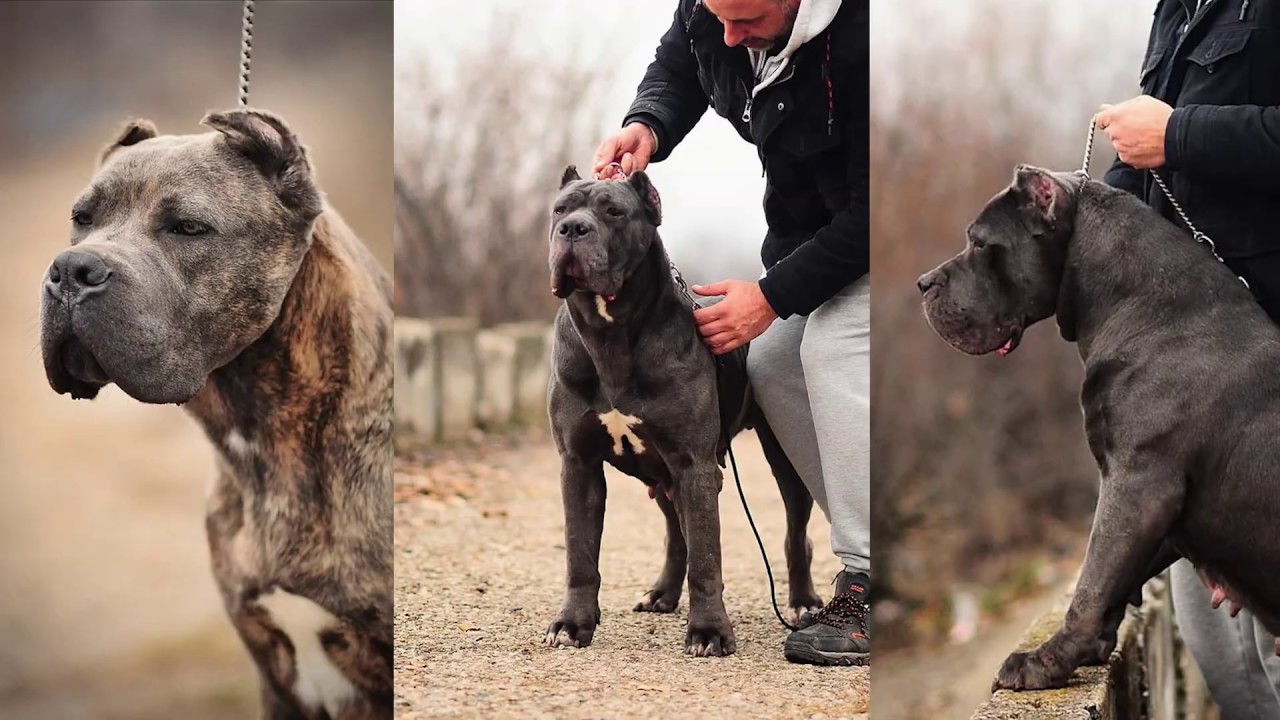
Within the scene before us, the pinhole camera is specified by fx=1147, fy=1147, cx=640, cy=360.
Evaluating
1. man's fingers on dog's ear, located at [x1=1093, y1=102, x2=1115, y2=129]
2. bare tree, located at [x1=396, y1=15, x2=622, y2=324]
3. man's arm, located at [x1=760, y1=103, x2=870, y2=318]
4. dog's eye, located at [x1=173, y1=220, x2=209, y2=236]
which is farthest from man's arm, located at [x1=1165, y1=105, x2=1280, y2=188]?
bare tree, located at [x1=396, y1=15, x2=622, y2=324]

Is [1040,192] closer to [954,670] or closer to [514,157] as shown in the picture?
[514,157]

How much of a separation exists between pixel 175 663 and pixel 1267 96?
2.48 m

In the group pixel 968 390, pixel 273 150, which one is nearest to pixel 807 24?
pixel 273 150

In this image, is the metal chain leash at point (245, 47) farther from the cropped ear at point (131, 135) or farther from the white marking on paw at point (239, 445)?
the white marking on paw at point (239, 445)

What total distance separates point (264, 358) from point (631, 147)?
98 centimetres

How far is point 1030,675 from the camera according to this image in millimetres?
2191

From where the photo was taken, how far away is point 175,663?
2.51 m

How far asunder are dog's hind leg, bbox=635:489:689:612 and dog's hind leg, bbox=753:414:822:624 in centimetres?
28

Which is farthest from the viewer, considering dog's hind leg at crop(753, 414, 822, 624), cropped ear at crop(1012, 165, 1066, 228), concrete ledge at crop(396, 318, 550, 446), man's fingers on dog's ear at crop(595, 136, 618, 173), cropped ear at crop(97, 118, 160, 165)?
concrete ledge at crop(396, 318, 550, 446)

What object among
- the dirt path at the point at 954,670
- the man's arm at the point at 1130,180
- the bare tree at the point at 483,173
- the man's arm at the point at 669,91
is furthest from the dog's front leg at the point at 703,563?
the dirt path at the point at 954,670

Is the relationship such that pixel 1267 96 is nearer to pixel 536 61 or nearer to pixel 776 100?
pixel 776 100

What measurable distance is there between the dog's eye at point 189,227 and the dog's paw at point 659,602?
4.82 ft

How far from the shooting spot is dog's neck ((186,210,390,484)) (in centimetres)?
235

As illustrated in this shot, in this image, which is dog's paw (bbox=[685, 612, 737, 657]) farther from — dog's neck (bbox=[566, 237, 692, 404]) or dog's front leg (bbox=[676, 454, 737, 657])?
dog's neck (bbox=[566, 237, 692, 404])
